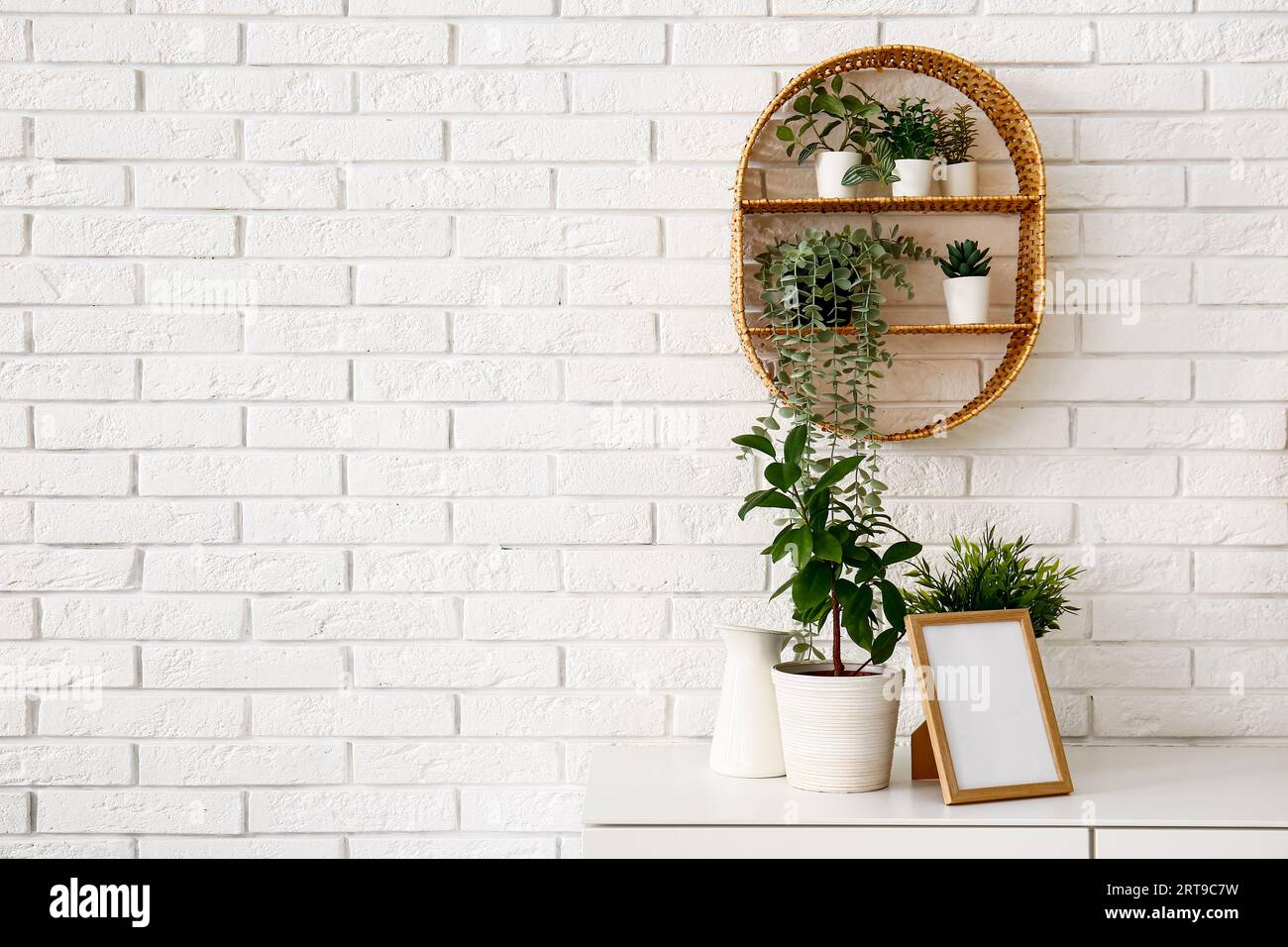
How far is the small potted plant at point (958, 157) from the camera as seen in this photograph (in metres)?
1.52

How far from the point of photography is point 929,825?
1.23 m

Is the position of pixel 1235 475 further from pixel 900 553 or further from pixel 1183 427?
pixel 900 553

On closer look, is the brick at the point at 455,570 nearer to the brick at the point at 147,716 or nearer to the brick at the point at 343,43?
the brick at the point at 147,716

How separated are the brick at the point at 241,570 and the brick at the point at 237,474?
0.28 feet

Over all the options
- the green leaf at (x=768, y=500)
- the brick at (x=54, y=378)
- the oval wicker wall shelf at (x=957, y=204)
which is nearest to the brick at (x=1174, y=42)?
the oval wicker wall shelf at (x=957, y=204)

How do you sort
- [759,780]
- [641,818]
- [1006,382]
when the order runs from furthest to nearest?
[1006,382]
[759,780]
[641,818]

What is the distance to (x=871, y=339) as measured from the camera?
1.45m

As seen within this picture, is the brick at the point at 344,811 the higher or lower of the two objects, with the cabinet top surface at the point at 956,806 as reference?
lower

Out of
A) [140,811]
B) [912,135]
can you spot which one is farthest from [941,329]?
[140,811]
